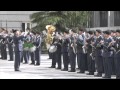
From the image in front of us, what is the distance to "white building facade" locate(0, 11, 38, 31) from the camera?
37344mm

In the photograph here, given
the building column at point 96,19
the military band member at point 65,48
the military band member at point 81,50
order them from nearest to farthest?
the military band member at point 81,50, the military band member at point 65,48, the building column at point 96,19

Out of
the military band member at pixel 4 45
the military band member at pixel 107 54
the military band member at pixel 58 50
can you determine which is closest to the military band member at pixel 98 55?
the military band member at pixel 107 54

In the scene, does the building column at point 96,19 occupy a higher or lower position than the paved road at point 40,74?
higher

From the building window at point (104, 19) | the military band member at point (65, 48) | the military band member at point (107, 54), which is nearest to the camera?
the military band member at point (107, 54)

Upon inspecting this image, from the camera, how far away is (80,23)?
33125 millimetres

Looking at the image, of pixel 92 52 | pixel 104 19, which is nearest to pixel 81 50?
pixel 92 52

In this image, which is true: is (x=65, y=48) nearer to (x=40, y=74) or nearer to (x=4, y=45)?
(x=40, y=74)

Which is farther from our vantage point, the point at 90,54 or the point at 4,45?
the point at 4,45

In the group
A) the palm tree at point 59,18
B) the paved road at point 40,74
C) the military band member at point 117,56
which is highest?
the palm tree at point 59,18

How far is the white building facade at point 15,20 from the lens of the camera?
3734 cm

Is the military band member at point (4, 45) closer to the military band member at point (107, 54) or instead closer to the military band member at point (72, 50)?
the military band member at point (72, 50)

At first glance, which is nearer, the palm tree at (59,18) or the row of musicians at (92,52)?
the row of musicians at (92,52)

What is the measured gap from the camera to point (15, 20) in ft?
124
